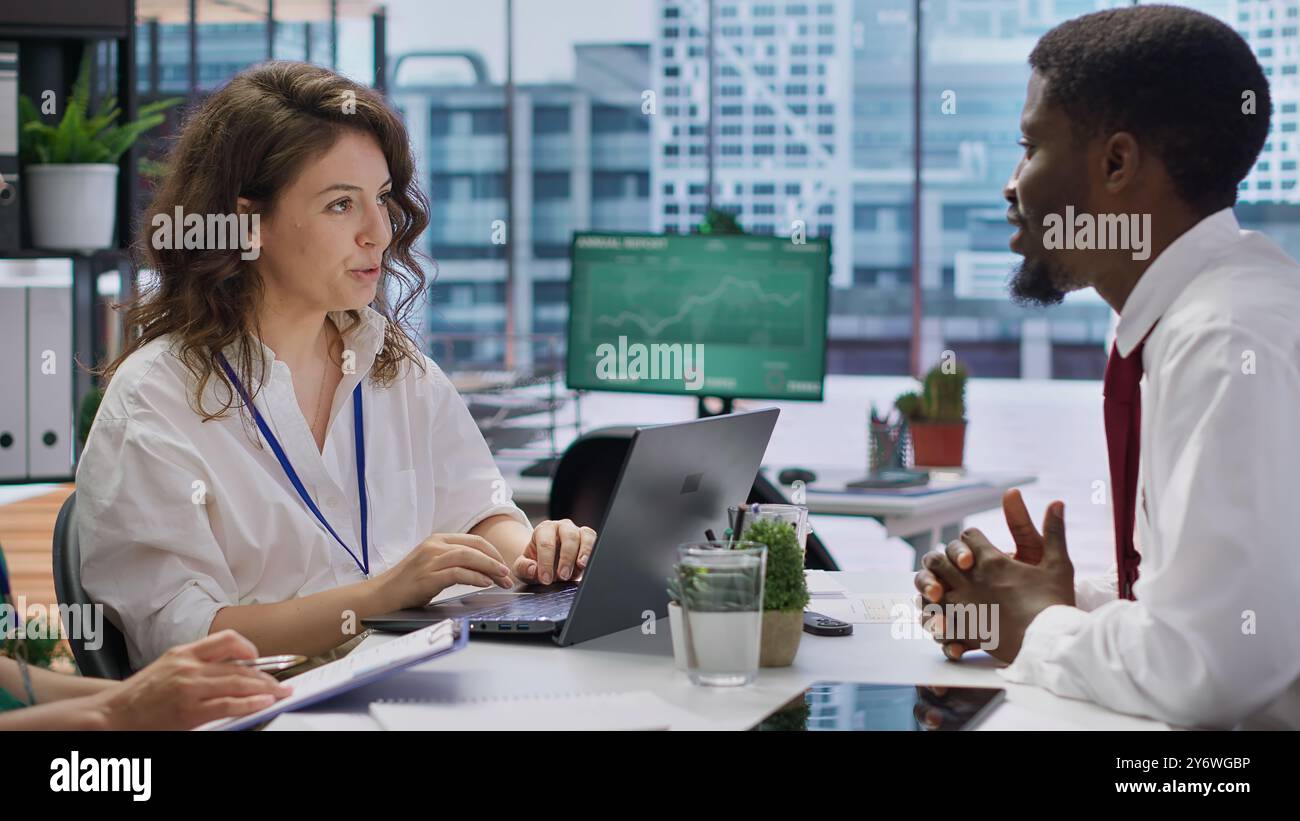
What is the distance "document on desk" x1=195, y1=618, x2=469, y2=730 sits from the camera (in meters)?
1.21

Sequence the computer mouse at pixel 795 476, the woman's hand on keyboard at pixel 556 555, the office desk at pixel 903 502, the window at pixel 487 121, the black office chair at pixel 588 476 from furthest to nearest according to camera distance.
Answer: the window at pixel 487 121 → the computer mouse at pixel 795 476 → the office desk at pixel 903 502 → the black office chair at pixel 588 476 → the woman's hand on keyboard at pixel 556 555

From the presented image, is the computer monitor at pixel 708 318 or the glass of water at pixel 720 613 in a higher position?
the computer monitor at pixel 708 318

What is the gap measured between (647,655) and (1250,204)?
25.1 feet

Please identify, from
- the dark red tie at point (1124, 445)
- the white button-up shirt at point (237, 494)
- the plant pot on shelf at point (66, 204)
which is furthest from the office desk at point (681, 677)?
the plant pot on shelf at point (66, 204)

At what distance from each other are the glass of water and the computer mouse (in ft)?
7.65

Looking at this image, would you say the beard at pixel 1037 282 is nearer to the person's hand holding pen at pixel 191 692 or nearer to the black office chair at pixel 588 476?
the person's hand holding pen at pixel 191 692

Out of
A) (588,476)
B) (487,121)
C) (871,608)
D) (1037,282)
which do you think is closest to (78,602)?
(871,608)

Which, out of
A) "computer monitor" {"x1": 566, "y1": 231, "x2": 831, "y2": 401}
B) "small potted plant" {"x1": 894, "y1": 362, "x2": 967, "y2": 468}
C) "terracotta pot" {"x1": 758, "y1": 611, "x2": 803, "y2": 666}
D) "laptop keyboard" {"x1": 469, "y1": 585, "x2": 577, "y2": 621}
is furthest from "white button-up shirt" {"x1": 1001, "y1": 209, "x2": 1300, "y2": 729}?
"small potted plant" {"x1": 894, "y1": 362, "x2": 967, "y2": 468}

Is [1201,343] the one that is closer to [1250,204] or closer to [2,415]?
[2,415]

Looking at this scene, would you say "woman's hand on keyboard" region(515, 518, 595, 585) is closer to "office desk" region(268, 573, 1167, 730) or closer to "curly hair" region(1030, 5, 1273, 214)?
"office desk" region(268, 573, 1167, 730)

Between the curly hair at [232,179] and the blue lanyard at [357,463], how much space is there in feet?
0.07

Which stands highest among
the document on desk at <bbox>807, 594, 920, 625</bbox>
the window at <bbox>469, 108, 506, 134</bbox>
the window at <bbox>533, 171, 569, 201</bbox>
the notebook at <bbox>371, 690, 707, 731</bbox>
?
the window at <bbox>469, 108, 506, 134</bbox>

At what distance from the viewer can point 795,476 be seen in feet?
12.2

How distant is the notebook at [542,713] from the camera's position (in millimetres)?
1177
